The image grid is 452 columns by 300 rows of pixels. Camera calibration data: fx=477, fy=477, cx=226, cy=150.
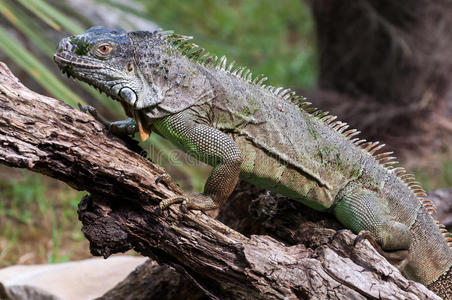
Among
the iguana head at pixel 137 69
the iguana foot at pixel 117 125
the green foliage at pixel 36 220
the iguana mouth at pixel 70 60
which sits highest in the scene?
the iguana head at pixel 137 69

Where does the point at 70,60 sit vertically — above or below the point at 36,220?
above

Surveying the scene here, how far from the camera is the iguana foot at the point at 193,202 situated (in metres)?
3.22

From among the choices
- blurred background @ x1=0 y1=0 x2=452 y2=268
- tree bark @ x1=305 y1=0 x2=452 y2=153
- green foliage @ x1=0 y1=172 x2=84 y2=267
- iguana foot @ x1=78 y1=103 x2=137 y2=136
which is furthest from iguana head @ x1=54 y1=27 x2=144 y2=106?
tree bark @ x1=305 y1=0 x2=452 y2=153

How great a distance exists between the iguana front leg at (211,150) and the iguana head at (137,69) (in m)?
0.11

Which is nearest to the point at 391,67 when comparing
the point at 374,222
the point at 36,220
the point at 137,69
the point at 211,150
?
the point at 374,222

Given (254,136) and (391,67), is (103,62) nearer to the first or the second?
(254,136)

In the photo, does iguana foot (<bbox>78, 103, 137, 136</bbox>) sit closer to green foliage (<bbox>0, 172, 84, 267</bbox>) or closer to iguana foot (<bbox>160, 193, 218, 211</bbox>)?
iguana foot (<bbox>160, 193, 218, 211</bbox>)

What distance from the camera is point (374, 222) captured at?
3.89 meters

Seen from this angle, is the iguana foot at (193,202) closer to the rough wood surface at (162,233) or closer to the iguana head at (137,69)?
the rough wood surface at (162,233)

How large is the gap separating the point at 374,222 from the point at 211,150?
1.47m

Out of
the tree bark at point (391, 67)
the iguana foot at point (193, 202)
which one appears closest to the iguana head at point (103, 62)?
the iguana foot at point (193, 202)

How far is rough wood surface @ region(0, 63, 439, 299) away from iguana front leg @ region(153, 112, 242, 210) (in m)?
0.32

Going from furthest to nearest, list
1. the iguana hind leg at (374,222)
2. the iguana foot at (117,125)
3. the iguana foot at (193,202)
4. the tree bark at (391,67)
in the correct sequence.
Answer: the tree bark at (391,67), the iguana hind leg at (374,222), the iguana foot at (117,125), the iguana foot at (193,202)

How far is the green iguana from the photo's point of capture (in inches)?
142
